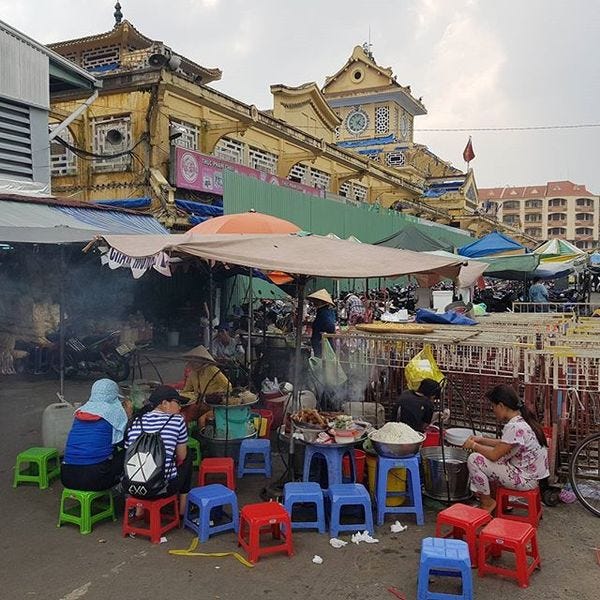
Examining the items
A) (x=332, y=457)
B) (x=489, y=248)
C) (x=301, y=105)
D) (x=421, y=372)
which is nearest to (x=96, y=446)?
(x=332, y=457)

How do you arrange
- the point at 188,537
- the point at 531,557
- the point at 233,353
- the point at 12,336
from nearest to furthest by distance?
the point at 531,557 → the point at 188,537 → the point at 233,353 → the point at 12,336

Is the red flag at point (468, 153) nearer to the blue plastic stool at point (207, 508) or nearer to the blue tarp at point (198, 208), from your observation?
the blue tarp at point (198, 208)

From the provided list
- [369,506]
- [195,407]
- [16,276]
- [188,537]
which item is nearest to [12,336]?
[16,276]

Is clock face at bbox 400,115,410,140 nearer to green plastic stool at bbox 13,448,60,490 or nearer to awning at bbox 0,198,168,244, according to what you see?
awning at bbox 0,198,168,244

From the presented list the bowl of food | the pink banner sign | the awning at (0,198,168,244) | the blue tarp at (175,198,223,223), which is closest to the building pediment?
the pink banner sign

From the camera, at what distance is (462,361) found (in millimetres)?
6438

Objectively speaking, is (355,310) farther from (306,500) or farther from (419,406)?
(306,500)

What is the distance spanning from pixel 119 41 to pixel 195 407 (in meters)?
16.9

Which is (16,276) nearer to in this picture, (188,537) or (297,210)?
(297,210)

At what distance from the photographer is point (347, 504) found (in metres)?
4.76

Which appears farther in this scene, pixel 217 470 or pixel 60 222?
pixel 60 222

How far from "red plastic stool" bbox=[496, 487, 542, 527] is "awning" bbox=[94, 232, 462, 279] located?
2.01 meters

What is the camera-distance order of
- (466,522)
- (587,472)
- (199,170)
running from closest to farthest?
(466,522) → (587,472) → (199,170)

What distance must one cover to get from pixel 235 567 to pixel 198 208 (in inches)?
423
